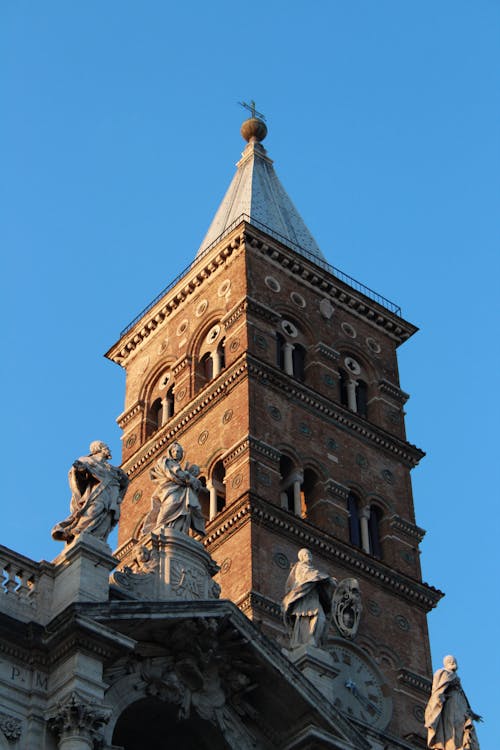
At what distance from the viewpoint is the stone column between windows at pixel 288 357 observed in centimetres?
5428

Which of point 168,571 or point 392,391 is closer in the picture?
point 168,571

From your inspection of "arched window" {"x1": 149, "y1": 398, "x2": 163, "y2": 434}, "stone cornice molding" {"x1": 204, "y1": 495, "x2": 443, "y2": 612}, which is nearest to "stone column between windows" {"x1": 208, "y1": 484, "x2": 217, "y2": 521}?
"stone cornice molding" {"x1": 204, "y1": 495, "x2": 443, "y2": 612}

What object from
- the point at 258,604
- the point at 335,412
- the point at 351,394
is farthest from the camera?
the point at 351,394

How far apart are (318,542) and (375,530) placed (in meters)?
4.16

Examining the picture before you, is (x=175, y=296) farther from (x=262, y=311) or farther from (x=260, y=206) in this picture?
Result: (x=260, y=206)

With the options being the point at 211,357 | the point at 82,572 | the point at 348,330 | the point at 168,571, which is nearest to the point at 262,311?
the point at 211,357

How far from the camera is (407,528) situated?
176 feet

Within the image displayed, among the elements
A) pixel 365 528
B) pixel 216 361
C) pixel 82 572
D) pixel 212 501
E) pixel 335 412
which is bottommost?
pixel 82 572

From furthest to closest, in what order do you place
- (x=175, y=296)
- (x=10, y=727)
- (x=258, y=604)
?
(x=175, y=296)
(x=258, y=604)
(x=10, y=727)

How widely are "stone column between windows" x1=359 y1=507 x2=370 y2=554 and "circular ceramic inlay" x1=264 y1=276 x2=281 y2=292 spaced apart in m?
7.81

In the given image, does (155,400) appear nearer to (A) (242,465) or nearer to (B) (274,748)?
(A) (242,465)

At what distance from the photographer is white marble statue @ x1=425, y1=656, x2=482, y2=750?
32.1 metres

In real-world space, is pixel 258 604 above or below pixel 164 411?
below

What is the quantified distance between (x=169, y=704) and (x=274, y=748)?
2.30 metres
